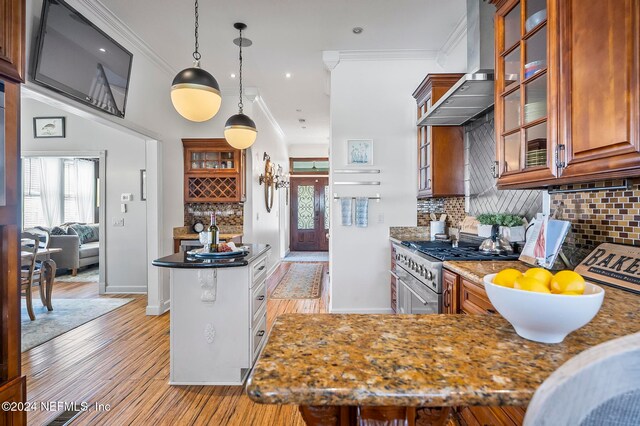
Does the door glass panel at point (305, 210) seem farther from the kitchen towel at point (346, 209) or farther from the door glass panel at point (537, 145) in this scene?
the door glass panel at point (537, 145)

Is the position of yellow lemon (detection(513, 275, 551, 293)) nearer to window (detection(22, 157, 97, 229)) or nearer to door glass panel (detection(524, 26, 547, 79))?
door glass panel (detection(524, 26, 547, 79))

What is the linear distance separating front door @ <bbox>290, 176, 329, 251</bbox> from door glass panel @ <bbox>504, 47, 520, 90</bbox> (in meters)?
7.37

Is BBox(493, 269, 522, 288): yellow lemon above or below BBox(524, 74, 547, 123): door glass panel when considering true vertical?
below

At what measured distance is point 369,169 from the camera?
3713 millimetres

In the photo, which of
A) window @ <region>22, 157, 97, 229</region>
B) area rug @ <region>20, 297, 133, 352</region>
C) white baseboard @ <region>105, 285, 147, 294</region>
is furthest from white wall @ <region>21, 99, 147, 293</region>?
window @ <region>22, 157, 97, 229</region>

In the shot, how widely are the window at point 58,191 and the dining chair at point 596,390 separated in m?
8.95

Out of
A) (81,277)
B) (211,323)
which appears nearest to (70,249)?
(81,277)

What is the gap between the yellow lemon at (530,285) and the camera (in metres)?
0.73

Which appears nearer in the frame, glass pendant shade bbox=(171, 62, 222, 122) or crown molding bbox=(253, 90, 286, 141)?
glass pendant shade bbox=(171, 62, 222, 122)

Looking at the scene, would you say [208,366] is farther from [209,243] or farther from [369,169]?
[369,169]

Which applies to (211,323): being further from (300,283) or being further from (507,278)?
(300,283)

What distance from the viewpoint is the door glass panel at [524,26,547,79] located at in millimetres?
1512

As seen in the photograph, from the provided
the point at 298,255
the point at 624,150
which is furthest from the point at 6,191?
the point at 298,255

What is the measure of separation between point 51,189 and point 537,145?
919cm
